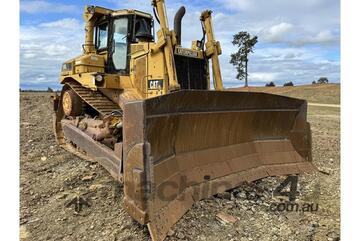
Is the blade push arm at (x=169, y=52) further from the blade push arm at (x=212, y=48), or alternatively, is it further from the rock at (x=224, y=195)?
the rock at (x=224, y=195)

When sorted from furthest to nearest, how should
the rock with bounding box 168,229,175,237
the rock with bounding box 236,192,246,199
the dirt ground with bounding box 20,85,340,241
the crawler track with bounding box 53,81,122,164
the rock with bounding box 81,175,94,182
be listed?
the crawler track with bounding box 53,81,122,164 → the rock with bounding box 81,175,94,182 → the rock with bounding box 236,192,246,199 → the dirt ground with bounding box 20,85,340,241 → the rock with bounding box 168,229,175,237

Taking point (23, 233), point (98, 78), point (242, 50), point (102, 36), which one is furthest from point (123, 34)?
point (242, 50)

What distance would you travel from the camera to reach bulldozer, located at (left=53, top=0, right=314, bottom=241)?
3.55 m


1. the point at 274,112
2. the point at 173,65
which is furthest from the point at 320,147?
the point at 173,65

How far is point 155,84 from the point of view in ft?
19.9

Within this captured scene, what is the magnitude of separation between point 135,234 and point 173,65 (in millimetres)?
3028

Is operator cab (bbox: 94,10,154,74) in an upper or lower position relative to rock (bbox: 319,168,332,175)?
upper

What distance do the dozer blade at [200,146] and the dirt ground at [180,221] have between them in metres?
0.19

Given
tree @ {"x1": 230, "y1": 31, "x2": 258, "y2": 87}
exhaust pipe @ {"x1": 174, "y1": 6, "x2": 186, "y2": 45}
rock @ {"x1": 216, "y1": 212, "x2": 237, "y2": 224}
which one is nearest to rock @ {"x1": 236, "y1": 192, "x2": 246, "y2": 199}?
rock @ {"x1": 216, "y1": 212, "x2": 237, "y2": 224}

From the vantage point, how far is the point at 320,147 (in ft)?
26.5

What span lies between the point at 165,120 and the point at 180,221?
3.54 ft

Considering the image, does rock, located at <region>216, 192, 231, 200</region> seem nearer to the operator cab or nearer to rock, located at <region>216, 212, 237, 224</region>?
rock, located at <region>216, 212, 237, 224</region>

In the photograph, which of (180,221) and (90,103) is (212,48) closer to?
(90,103)

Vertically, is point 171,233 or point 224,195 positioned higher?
point 224,195
